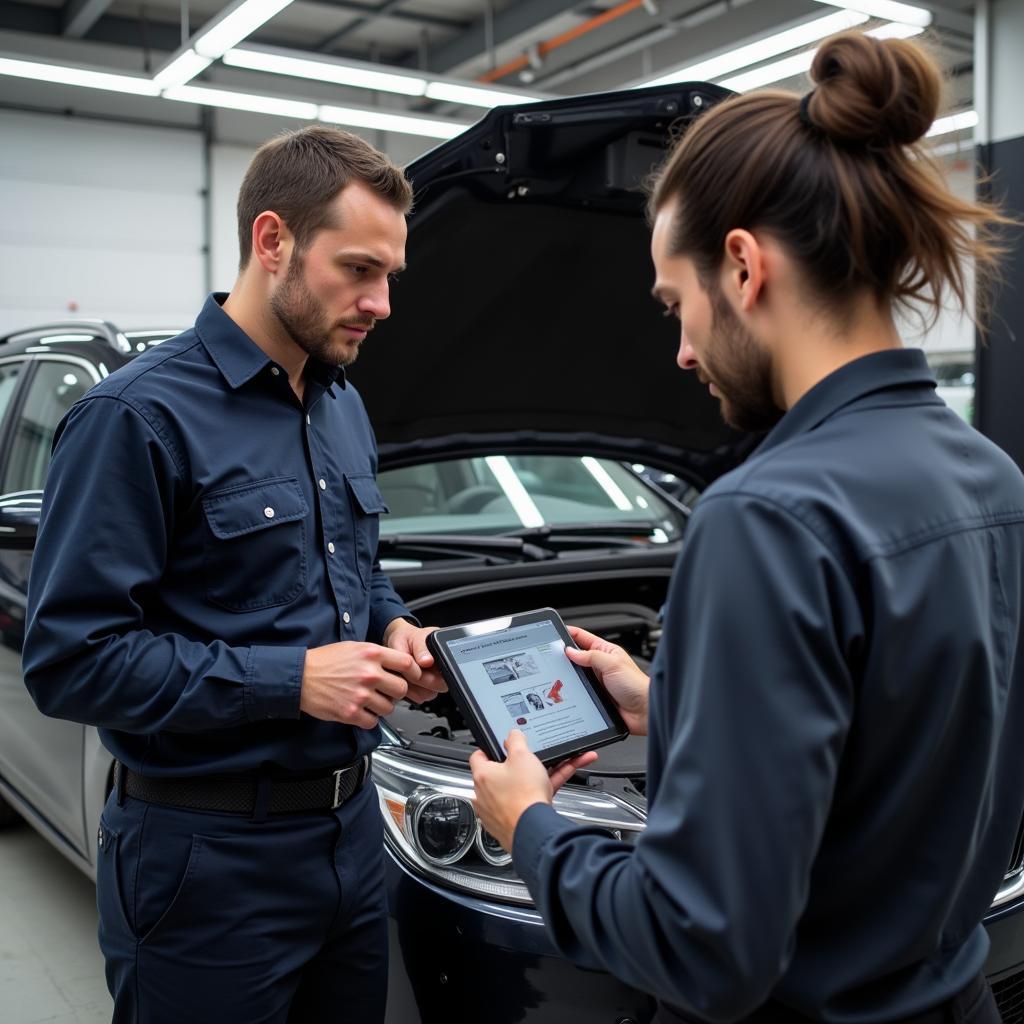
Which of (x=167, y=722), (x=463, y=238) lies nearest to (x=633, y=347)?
(x=463, y=238)

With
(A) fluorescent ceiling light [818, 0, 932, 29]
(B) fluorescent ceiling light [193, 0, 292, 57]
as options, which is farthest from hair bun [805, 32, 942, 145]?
(A) fluorescent ceiling light [818, 0, 932, 29]

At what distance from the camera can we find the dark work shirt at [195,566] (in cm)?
142

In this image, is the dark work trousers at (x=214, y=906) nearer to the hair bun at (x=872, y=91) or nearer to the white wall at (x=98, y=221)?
the hair bun at (x=872, y=91)

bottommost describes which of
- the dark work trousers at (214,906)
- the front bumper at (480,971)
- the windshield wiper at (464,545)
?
the front bumper at (480,971)

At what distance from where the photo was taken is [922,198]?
3.08 ft

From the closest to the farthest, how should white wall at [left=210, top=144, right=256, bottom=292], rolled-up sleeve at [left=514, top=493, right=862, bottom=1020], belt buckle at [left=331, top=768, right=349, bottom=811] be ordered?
rolled-up sleeve at [left=514, top=493, right=862, bottom=1020]
belt buckle at [left=331, top=768, right=349, bottom=811]
white wall at [left=210, top=144, right=256, bottom=292]

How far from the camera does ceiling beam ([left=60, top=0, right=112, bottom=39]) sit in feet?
30.3

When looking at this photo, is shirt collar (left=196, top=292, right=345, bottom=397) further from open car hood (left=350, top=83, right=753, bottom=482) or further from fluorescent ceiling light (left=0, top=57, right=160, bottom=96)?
fluorescent ceiling light (left=0, top=57, right=160, bottom=96)

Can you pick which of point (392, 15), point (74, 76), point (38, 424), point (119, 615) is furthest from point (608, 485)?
point (392, 15)

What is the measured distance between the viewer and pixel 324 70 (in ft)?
25.0

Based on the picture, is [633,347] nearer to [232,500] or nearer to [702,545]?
[232,500]

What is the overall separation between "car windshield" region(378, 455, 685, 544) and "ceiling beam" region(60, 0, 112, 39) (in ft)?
25.8

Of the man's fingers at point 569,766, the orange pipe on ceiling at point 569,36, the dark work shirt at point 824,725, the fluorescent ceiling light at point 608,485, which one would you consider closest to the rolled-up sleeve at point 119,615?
the man's fingers at point 569,766

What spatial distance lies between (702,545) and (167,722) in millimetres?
866
